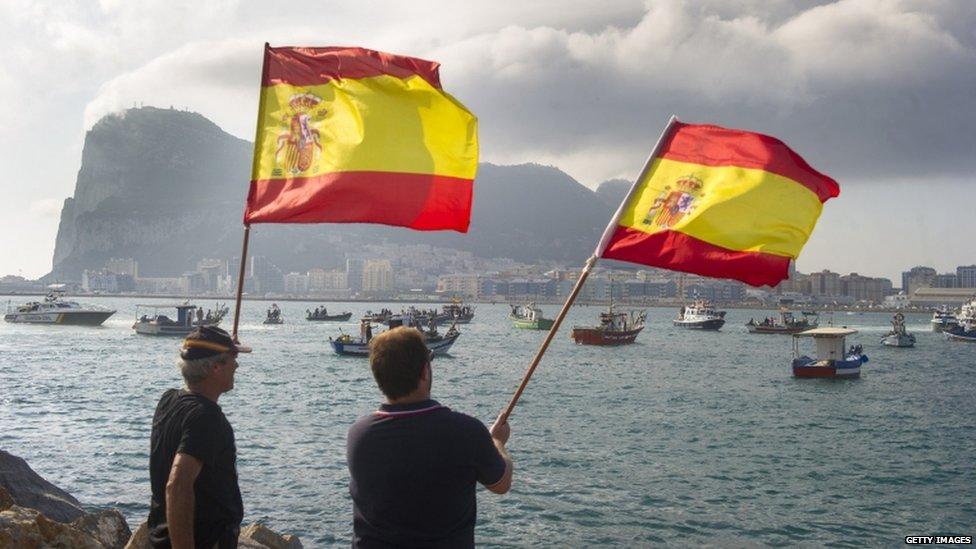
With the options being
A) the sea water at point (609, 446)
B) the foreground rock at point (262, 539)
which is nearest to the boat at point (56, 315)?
the sea water at point (609, 446)

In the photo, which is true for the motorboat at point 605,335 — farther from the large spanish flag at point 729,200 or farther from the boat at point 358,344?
the large spanish flag at point 729,200

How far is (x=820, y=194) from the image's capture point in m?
6.79

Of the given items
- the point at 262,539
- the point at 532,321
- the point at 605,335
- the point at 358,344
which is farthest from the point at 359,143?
the point at 532,321

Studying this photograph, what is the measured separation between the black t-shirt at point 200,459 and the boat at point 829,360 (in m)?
43.2

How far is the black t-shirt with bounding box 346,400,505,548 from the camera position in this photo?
378cm

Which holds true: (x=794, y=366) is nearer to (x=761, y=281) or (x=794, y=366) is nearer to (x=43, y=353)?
(x=761, y=281)

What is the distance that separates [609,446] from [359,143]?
1844cm

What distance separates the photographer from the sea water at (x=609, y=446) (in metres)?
15.5

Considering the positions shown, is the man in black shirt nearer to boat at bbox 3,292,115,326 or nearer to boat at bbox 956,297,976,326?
boat at bbox 3,292,115,326

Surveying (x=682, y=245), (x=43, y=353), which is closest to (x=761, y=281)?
(x=682, y=245)

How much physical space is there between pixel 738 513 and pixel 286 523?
8313 mm

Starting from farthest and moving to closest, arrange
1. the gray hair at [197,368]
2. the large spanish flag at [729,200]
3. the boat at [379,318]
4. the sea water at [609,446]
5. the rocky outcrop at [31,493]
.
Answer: the boat at [379,318] → the sea water at [609,446] → the rocky outcrop at [31,493] → the large spanish flag at [729,200] → the gray hair at [197,368]

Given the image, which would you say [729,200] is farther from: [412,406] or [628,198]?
[412,406]

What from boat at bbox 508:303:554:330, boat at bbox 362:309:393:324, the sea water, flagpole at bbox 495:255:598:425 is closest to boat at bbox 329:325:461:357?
boat at bbox 362:309:393:324
